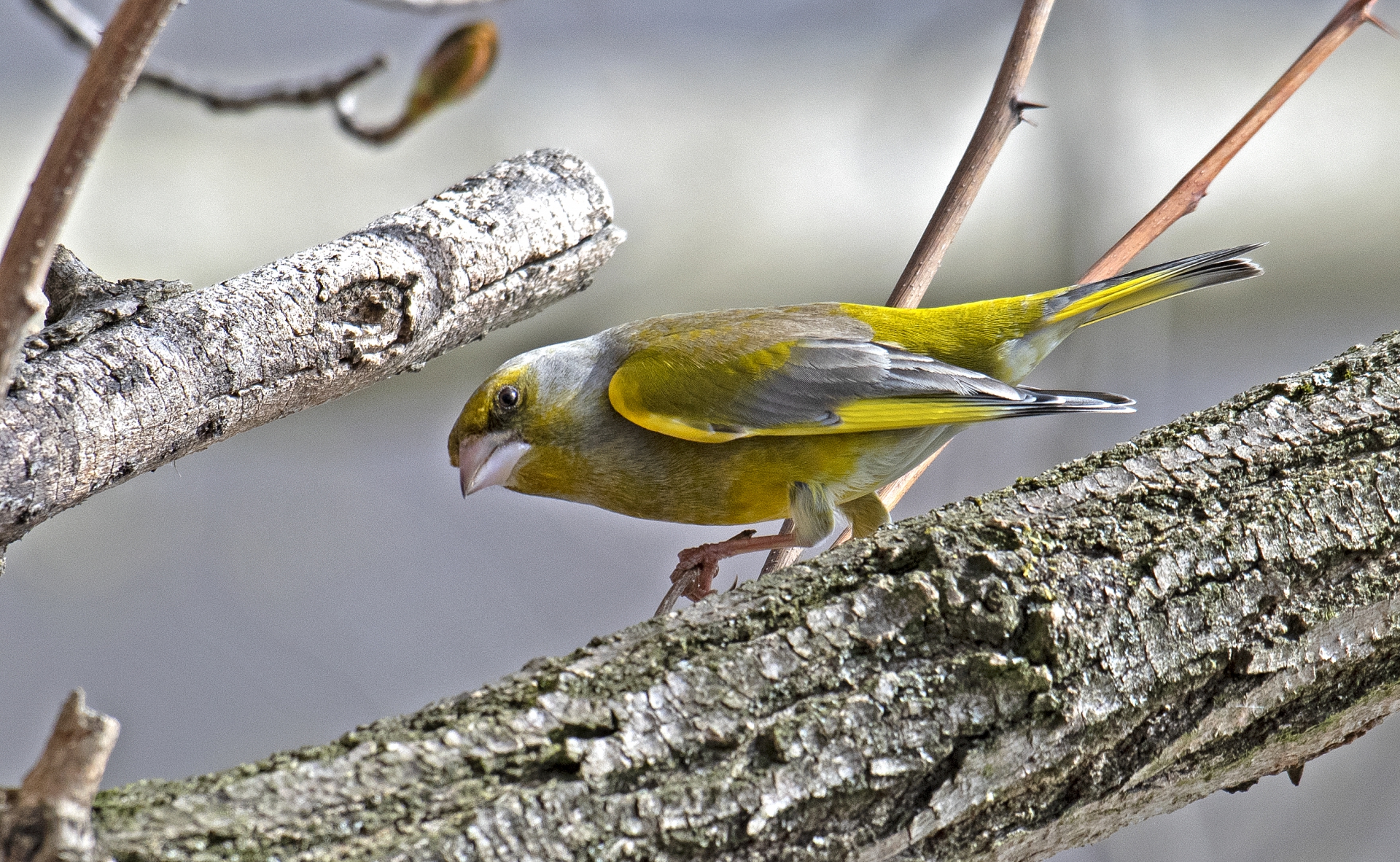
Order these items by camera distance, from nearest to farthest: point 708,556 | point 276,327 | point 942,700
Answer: point 942,700 → point 276,327 → point 708,556

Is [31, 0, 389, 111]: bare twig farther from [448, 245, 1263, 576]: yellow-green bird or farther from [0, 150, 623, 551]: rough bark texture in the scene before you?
[448, 245, 1263, 576]: yellow-green bird

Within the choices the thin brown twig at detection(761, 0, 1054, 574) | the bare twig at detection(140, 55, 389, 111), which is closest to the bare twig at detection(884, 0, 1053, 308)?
the thin brown twig at detection(761, 0, 1054, 574)

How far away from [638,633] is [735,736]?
140 mm

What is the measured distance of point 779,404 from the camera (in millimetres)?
1764

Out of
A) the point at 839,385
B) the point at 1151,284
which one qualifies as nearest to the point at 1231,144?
the point at 1151,284

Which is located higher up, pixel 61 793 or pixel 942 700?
pixel 61 793

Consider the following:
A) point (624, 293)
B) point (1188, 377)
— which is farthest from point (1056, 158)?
point (624, 293)

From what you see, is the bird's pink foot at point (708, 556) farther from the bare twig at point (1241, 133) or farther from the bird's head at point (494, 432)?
the bare twig at point (1241, 133)

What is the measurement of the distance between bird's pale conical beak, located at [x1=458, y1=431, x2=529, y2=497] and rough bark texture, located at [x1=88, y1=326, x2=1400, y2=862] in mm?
853

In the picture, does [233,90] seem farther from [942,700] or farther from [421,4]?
[942,700]

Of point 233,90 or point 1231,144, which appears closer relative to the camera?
point 1231,144

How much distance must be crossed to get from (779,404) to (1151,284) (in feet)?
1.93

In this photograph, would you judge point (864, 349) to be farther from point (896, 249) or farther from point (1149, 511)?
point (896, 249)

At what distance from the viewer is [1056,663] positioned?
1014 mm
